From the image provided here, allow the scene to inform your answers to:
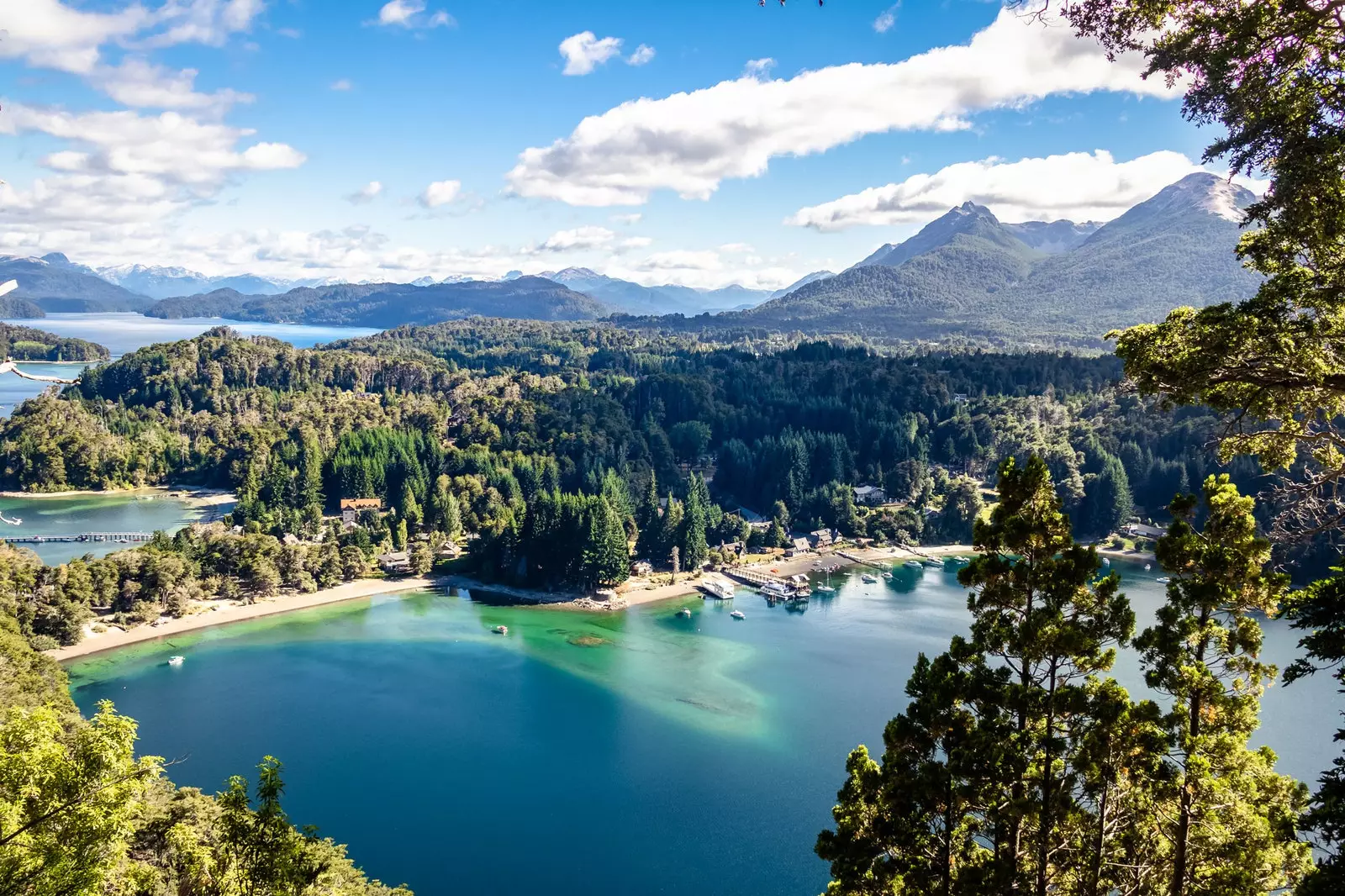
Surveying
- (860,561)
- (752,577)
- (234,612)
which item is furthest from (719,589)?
(234,612)

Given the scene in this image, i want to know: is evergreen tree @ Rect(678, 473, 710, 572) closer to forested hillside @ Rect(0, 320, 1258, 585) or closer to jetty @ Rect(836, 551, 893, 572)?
forested hillside @ Rect(0, 320, 1258, 585)

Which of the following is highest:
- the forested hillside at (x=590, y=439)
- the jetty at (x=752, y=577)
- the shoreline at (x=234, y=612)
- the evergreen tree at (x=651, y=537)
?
the forested hillside at (x=590, y=439)

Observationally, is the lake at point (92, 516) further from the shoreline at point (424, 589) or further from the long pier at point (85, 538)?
the shoreline at point (424, 589)

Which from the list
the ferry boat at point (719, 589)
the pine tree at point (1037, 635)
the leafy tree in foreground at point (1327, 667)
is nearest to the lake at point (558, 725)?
the ferry boat at point (719, 589)

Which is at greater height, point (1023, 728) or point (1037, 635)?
point (1037, 635)

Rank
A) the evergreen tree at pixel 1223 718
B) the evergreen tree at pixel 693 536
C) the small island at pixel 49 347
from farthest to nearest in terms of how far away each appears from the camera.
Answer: the small island at pixel 49 347 < the evergreen tree at pixel 693 536 < the evergreen tree at pixel 1223 718

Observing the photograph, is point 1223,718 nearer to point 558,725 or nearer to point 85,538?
point 558,725

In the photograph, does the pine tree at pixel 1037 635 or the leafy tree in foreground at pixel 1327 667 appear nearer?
the leafy tree in foreground at pixel 1327 667
